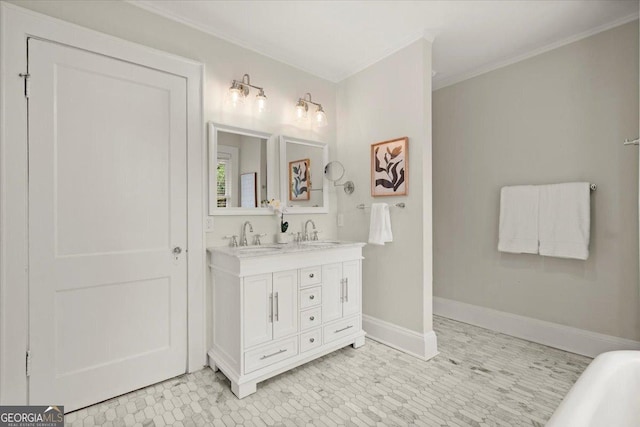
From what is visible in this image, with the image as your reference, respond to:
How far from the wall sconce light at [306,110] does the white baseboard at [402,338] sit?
1890 mm

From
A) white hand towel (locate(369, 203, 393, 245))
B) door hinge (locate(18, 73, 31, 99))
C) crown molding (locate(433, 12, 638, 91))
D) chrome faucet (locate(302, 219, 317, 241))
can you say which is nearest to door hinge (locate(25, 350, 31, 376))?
door hinge (locate(18, 73, 31, 99))

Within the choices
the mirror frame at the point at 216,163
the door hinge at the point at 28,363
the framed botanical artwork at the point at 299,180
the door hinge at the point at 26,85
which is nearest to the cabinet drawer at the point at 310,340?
the mirror frame at the point at 216,163

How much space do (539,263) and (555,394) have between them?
3.81 feet

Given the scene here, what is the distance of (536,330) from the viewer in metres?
2.73

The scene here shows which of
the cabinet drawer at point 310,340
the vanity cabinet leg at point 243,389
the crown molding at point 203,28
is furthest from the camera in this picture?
the cabinet drawer at point 310,340

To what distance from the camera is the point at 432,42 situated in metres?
2.60

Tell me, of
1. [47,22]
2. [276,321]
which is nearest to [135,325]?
[276,321]

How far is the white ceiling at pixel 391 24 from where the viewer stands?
215 cm

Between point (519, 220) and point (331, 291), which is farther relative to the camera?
point (519, 220)

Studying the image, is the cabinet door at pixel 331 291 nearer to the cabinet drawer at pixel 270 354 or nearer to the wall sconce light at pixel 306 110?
the cabinet drawer at pixel 270 354

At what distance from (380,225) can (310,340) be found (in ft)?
3.56

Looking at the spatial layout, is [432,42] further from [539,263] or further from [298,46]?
[539,263]

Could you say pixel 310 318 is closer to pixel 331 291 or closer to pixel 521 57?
pixel 331 291

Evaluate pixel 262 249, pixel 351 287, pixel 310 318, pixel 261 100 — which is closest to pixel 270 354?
pixel 310 318
